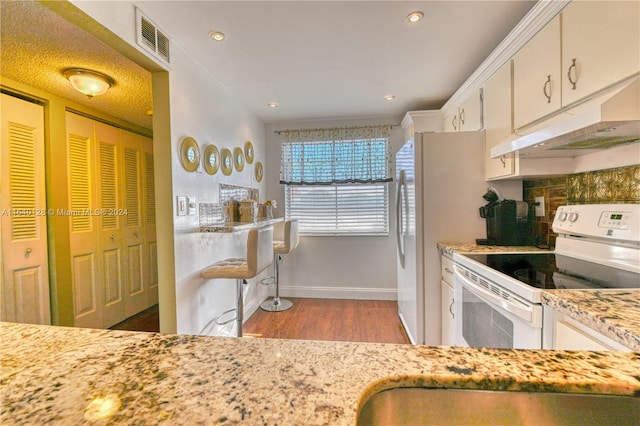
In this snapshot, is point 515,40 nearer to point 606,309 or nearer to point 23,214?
point 606,309

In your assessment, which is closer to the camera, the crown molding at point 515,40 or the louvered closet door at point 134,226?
the crown molding at point 515,40

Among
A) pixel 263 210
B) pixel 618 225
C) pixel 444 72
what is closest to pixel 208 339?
pixel 618 225

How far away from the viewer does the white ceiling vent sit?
1.60 metres

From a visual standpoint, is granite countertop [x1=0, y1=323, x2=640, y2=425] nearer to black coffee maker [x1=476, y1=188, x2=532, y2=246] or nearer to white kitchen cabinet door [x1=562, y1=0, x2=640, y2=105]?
white kitchen cabinet door [x1=562, y1=0, x2=640, y2=105]

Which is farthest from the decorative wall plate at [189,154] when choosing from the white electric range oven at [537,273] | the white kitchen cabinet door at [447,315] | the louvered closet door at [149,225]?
the white kitchen cabinet door at [447,315]

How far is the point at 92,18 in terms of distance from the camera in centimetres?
132

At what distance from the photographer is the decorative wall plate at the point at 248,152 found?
311 centimetres

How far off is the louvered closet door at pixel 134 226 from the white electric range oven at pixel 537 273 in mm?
3152

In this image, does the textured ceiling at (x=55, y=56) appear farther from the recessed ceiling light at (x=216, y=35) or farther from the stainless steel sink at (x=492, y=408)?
the stainless steel sink at (x=492, y=408)

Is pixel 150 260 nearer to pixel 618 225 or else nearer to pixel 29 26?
pixel 29 26

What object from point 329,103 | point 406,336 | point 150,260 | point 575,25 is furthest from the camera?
point 150,260

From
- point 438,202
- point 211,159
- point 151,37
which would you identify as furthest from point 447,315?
point 151,37

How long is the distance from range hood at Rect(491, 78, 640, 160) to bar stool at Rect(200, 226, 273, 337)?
63.6 inches

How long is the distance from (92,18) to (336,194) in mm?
2736
